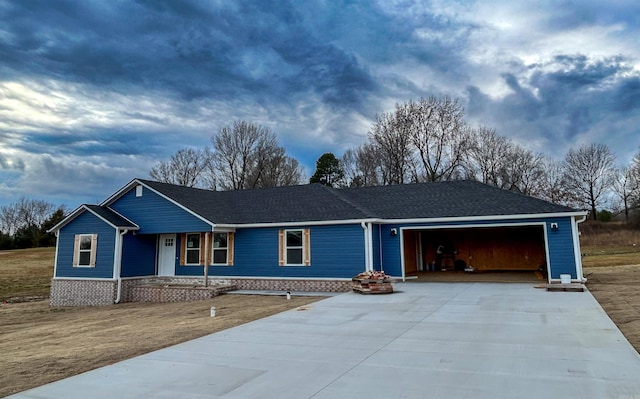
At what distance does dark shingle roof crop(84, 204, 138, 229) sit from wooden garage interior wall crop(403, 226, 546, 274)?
12074mm

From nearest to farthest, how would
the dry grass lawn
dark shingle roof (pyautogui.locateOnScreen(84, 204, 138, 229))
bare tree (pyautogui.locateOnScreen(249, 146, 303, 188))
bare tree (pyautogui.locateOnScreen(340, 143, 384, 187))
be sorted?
the dry grass lawn < dark shingle roof (pyautogui.locateOnScreen(84, 204, 138, 229)) < bare tree (pyautogui.locateOnScreen(340, 143, 384, 187)) < bare tree (pyautogui.locateOnScreen(249, 146, 303, 188))

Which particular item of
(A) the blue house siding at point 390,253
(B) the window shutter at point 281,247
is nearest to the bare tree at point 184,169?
(B) the window shutter at point 281,247

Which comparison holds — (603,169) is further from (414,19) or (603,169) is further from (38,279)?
(38,279)

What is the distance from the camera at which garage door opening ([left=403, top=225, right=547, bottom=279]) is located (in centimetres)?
1834

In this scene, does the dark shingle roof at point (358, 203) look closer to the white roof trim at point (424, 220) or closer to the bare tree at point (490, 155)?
the white roof trim at point (424, 220)

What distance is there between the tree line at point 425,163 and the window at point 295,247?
20324 mm

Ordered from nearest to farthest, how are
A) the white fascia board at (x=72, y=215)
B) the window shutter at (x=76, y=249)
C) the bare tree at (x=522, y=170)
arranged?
the white fascia board at (x=72, y=215) < the window shutter at (x=76, y=249) < the bare tree at (x=522, y=170)

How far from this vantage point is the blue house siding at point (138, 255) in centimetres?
1686

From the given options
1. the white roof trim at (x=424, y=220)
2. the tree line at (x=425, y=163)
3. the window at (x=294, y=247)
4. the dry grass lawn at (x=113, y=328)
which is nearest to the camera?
the dry grass lawn at (x=113, y=328)

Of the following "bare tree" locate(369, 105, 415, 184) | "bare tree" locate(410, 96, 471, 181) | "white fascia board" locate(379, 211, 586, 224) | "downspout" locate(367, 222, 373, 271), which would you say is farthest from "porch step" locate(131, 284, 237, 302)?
"bare tree" locate(410, 96, 471, 181)

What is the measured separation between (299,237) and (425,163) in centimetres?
2067

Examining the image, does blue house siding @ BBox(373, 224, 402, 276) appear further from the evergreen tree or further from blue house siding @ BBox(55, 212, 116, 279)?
the evergreen tree

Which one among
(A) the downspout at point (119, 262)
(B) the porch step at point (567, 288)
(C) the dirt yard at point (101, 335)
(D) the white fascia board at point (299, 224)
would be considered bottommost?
(C) the dirt yard at point (101, 335)

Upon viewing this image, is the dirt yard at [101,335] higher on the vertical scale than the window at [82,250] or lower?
lower
